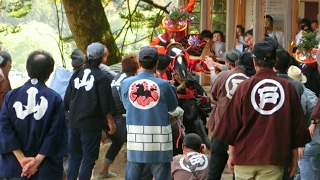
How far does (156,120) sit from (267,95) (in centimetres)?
156

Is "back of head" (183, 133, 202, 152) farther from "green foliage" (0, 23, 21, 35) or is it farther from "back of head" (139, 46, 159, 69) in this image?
"green foliage" (0, 23, 21, 35)

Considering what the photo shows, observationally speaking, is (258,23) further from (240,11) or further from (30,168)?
(30,168)

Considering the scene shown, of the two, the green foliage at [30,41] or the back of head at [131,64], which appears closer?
the back of head at [131,64]

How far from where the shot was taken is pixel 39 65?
5.77 m

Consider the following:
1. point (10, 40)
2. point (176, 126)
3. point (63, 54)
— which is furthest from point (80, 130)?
point (10, 40)

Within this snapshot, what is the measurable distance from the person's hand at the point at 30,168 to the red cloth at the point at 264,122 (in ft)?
4.94

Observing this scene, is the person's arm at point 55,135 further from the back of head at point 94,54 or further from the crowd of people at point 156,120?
the back of head at point 94,54

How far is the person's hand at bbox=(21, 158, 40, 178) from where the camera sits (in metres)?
5.61

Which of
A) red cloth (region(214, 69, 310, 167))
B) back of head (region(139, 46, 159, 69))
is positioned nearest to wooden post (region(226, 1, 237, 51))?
back of head (region(139, 46, 159, 69))

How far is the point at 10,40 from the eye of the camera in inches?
1124

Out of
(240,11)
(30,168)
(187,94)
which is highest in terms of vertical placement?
(240,11)

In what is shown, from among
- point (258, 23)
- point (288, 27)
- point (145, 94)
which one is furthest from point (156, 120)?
point (288, 27)

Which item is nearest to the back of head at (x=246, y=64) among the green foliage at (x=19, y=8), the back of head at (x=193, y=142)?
the back of head at (x=193, y=142)

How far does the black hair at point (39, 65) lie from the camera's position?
5.78m
